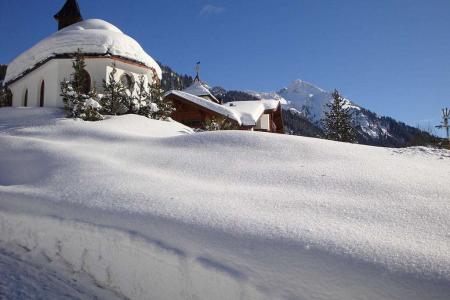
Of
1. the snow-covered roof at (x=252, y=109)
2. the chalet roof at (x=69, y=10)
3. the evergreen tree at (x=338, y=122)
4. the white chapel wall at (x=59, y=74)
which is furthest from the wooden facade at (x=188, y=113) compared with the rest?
the evergreen tree at (x=338, y=122)

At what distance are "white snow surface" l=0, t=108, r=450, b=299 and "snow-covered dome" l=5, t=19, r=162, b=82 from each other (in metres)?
8.90

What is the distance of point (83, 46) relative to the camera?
15.3 metres

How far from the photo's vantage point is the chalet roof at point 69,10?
927 inches

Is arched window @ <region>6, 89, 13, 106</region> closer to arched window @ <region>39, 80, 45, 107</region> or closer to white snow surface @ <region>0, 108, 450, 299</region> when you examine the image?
arched window @ <region>39, 80, 45, 107</region>

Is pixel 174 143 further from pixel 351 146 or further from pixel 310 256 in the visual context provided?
pixel 310 256

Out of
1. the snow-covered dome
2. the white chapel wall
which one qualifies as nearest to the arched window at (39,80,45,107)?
the white chapel wall

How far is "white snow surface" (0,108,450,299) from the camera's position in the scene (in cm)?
302

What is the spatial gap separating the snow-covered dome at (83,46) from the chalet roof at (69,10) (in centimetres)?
713

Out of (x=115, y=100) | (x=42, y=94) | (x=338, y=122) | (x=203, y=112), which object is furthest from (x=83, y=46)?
(x=338, y=122)

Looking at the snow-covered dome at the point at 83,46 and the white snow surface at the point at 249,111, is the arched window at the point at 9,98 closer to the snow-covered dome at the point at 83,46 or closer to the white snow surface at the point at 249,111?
the snow-covered dome at the point at 83,46

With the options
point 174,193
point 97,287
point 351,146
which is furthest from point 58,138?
point 351,146

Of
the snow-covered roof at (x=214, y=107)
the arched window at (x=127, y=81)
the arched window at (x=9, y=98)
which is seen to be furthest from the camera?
the snow-covered roof at (x=214, y=107)

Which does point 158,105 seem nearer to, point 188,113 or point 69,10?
point 188,113

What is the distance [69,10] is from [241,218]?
79.7 feet
